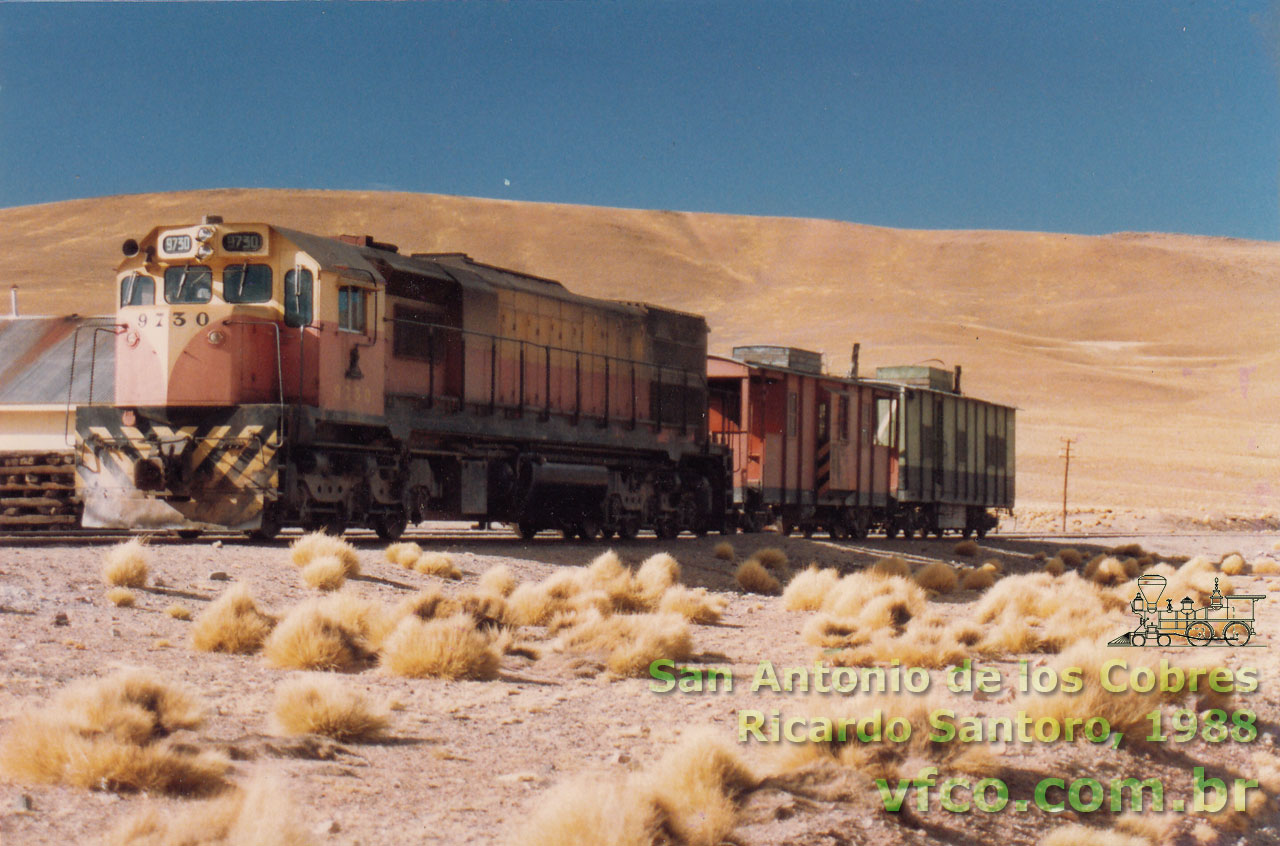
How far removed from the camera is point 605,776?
258 inches

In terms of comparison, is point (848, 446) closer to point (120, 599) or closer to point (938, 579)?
point (938, 579)

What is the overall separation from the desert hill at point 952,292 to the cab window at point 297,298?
53.3 m

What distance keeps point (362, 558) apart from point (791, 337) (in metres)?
101

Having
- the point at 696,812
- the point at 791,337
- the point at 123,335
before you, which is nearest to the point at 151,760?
the point at 696,812

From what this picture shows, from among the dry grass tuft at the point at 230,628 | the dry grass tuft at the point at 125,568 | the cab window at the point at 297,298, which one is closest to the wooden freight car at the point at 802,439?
the cab window at the point at 297,298

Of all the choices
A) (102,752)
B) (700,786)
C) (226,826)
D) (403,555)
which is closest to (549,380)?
(403,555)

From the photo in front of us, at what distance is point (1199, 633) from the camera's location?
46.7ft

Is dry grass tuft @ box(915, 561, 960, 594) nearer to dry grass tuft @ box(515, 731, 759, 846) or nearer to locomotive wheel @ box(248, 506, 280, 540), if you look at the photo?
locomotive wheel @ box(248, 506, 280, 540)

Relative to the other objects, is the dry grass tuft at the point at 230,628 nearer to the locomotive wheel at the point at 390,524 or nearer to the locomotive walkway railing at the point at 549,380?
the locomotive wheel at the point at 390,524

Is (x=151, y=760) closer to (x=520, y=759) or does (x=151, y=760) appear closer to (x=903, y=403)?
(x=520, y=759)

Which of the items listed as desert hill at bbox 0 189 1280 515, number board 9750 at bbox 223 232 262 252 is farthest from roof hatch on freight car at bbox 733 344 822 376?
desert hill at bbox 0 189 1280 515

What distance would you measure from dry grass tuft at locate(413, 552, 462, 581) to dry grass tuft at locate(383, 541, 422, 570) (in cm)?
7

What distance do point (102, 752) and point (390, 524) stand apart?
11904 mm

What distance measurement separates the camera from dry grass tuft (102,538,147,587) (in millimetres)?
11234
